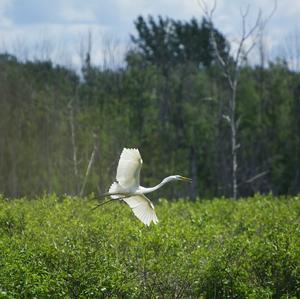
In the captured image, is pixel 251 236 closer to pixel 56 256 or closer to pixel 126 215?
pixel 126 215

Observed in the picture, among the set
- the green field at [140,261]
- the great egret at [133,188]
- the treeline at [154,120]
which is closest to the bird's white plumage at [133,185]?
the great egret at [133,188]

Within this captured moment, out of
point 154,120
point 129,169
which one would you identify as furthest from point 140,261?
point 154,120

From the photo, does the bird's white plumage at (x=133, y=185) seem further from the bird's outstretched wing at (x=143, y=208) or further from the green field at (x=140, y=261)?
the green field at (x=140, y=261)

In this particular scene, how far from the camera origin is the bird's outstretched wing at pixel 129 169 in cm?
1242

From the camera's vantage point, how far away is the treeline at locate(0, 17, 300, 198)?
35.4 metres

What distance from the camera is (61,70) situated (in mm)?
39375

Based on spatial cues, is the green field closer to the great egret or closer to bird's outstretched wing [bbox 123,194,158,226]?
bird's outstretched wing [bbox 123,194,158,226]

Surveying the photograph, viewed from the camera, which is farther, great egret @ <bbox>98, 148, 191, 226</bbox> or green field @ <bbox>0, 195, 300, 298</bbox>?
great egret @ <bbox>98, 148, 191, 226</bbox>

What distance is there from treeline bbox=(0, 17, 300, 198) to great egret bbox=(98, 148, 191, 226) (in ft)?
57.6

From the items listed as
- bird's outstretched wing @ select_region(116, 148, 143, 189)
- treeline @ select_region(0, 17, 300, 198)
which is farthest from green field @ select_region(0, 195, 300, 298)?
treeline @ select_region(0, 17, 300, 198)

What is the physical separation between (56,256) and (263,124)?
117 feet

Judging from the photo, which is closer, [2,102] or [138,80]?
[2,102]

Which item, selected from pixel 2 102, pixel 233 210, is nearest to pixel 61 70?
pixel 2 102

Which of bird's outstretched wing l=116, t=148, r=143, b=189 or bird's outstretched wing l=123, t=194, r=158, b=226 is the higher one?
bird's outstretched wing l=116, t=148, r=143, b=189
